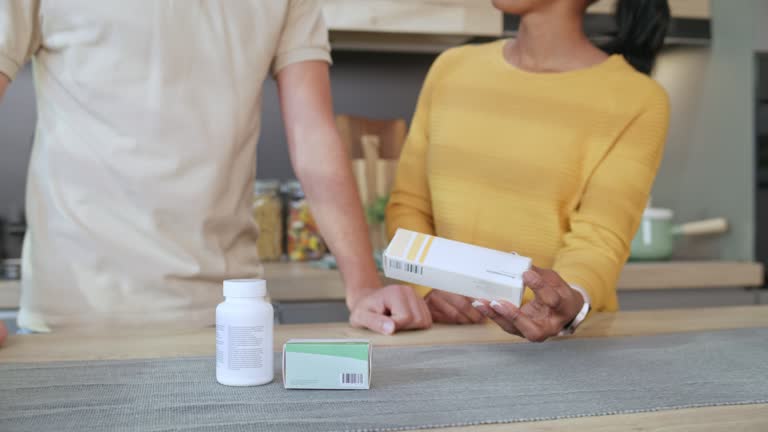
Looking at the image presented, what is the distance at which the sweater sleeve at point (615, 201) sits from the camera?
1118 mm

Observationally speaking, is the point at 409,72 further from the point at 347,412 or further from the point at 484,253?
the point at 347,412

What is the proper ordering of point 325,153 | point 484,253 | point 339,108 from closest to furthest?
point 484,253
point 325,153
point 339,108

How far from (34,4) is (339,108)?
1.41m

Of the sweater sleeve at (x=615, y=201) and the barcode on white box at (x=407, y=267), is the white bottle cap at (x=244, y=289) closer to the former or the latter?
the barcode on white box at (x=407, y=267)

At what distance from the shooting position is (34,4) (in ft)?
3.36

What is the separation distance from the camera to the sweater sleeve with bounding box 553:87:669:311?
44.0 inches

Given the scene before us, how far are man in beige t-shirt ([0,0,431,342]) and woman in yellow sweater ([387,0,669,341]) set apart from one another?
10.1 inches

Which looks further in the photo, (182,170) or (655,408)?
(182,170)

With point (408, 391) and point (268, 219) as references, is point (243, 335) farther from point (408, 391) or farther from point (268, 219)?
point (268, 219)

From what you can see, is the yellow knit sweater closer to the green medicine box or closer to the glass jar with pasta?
the green medicine box

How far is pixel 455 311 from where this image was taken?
1049mm

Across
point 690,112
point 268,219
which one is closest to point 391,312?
point 268,219

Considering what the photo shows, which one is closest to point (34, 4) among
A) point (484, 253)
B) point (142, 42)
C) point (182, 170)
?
point (142, 42)

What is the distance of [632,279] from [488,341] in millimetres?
1278
